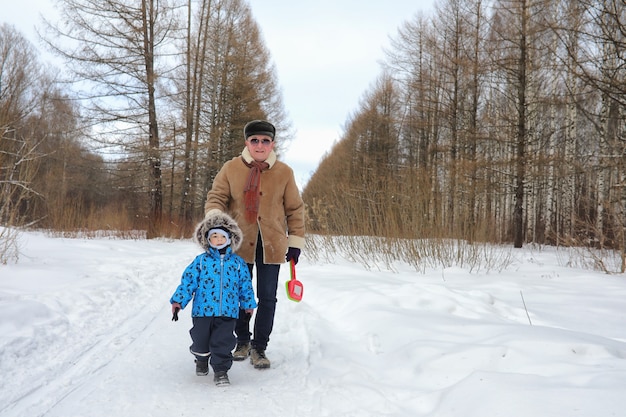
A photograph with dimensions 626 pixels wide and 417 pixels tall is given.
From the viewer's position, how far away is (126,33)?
539 inches

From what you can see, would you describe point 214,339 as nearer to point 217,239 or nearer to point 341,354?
point 217,239

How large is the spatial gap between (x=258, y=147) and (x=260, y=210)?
482 mm

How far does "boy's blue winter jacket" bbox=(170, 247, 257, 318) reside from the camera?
8.59ft

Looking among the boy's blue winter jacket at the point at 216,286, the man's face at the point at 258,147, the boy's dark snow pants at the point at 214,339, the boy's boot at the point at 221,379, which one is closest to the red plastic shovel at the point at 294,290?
the boy's blue winter jacket at the point at 216,286

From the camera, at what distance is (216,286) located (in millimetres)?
2664

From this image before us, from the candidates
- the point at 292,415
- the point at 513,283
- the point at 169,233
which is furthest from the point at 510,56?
the point at 292,415

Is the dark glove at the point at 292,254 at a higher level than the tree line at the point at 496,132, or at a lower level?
lower

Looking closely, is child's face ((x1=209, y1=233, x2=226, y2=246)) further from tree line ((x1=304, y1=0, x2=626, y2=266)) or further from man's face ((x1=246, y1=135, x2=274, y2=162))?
tree line ((x1=304, y1=0, x2=626, y2=266))

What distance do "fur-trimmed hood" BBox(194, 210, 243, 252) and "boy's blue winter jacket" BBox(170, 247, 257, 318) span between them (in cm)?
5

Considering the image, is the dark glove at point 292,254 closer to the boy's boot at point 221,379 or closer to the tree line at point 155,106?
the boy's boot at point 221,379

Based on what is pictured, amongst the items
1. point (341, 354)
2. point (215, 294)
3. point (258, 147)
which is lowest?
point (341, 354)

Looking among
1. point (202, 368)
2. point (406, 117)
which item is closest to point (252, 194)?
point (202, 368)

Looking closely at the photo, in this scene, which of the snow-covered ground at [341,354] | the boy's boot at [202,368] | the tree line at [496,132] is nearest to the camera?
the snow-covered ground at [341,354]

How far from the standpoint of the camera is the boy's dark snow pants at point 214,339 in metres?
2.60
